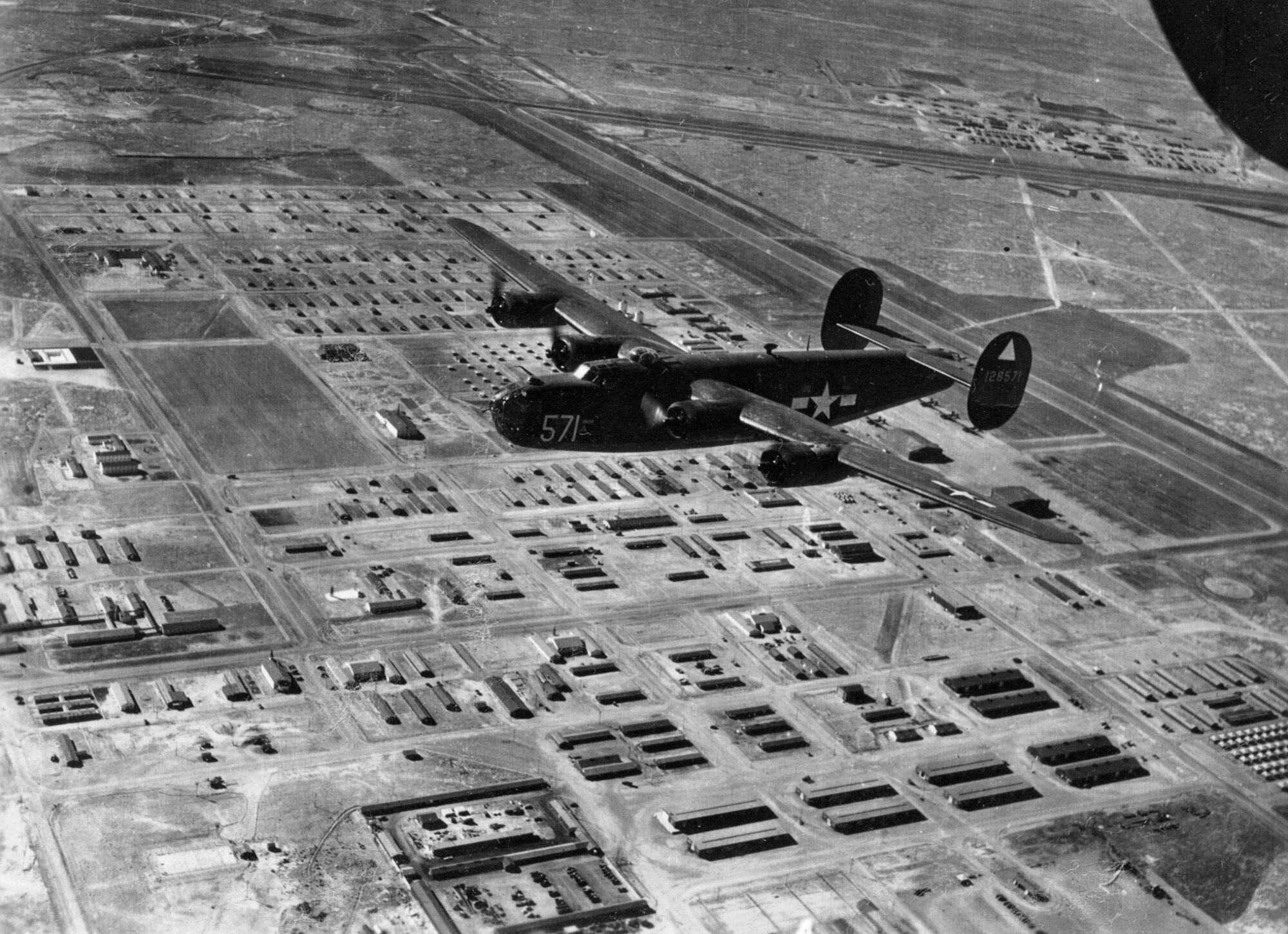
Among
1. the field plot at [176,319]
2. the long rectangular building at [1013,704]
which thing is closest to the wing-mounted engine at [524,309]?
the long rectangular building at [1013,704]

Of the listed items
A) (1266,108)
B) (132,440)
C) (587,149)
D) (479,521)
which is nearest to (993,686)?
(479,521)

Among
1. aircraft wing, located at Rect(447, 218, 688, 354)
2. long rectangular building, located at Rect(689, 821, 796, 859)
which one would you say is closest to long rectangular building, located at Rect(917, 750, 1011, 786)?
long rectangular building, located at Rect(689, 821, 796, 859)

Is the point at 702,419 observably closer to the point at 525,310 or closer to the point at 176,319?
the point at 525,310

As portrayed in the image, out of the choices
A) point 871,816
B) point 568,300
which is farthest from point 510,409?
point 871,816

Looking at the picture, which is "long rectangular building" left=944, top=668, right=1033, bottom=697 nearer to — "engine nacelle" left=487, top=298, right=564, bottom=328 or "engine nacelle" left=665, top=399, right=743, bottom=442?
"engine nacelle" left=665, top=399, right=743, bottom=442

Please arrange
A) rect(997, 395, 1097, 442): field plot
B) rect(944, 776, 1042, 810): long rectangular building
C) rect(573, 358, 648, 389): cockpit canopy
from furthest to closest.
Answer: rect(997, 395, 1097, 442): field plot → rect(944, 776, 1042, 810): long rectangular building → rect(573, 358, 648, 389): cockpit canopy

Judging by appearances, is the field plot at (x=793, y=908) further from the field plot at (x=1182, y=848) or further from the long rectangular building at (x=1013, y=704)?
the long rectangular building at (x=1013, y=704)
